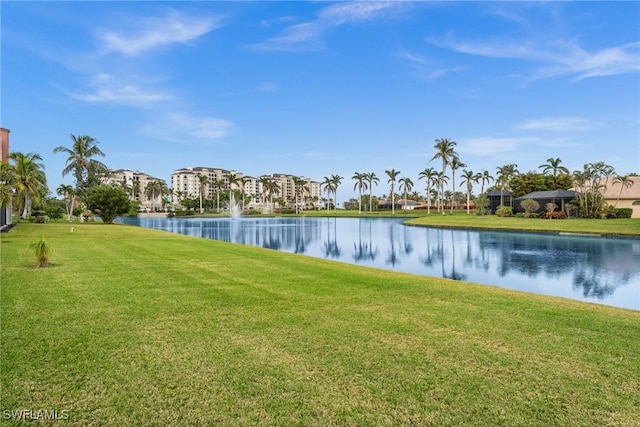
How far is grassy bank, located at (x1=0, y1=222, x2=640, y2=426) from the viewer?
11.3 feet

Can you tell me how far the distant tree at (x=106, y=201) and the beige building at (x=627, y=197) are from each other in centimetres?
5668

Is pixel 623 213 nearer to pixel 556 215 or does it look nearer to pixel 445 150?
pixel 556 215

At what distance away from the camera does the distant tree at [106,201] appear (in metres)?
38.8

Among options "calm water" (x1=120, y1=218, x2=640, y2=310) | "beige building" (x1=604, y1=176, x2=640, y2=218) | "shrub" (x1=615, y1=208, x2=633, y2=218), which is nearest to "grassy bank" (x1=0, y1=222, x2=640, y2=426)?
"calm water" (x1=120, y1=218, x2=640, y2=310)

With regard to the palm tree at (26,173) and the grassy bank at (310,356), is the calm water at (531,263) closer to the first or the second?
the grassy bank at (310,356)

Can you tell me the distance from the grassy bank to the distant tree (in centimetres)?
3379

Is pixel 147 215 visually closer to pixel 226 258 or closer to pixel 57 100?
pixel 57 100

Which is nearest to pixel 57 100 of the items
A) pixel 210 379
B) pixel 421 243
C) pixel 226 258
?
pixel 226 258

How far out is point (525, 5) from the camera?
733 inches

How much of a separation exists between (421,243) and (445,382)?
25649 mm

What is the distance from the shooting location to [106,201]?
128 ft

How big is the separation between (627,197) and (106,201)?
196ft

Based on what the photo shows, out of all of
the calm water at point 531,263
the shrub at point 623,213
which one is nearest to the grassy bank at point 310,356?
the calm water at point 531,263

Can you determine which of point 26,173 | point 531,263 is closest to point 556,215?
point 531,263
